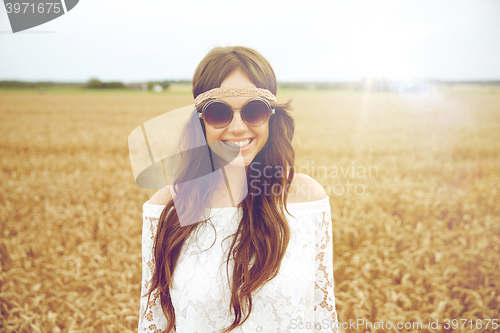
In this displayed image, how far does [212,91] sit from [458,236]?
4780 mm

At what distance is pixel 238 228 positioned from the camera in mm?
1540

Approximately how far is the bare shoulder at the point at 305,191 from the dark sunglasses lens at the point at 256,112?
1.68 ft

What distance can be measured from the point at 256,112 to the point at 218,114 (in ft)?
0.66

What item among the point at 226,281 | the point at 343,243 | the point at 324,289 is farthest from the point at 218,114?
the point at 343,243

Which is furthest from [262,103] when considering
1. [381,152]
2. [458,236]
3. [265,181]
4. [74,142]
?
[74,142]

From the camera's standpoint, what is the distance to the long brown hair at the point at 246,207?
1431 mm

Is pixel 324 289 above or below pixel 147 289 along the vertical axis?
below

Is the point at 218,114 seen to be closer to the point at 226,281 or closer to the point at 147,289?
the point at 226,281

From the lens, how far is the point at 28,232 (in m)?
4.43

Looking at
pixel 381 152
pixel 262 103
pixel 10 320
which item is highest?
pixel 262 103

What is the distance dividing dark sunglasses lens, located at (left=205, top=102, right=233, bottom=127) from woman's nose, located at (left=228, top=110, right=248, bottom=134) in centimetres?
3

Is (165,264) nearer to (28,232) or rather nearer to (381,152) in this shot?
(28,232)

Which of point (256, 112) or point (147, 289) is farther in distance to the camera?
point (147, 289)

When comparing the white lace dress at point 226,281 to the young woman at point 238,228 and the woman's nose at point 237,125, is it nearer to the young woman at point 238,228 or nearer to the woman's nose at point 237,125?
the young woman at point 238,228
